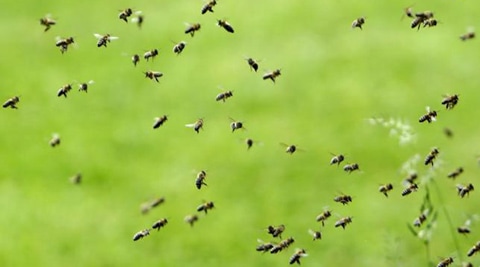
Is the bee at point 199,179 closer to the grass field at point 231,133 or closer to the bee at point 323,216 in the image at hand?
the bee at point 323,216

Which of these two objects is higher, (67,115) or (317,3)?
(317,3)

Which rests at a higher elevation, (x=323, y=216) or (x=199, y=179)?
(x=199, y=179)

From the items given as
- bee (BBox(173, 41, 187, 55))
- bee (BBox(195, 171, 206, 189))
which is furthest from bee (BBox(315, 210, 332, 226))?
bee (BBox(173, 41, 187, 55))

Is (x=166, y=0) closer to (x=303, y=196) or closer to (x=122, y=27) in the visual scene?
(x=122, y=27)

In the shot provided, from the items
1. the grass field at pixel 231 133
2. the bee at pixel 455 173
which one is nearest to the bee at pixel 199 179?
the bee at pixel 455 173

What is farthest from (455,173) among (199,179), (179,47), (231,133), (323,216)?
(231,133)

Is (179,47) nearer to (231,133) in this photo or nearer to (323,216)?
(323,216)

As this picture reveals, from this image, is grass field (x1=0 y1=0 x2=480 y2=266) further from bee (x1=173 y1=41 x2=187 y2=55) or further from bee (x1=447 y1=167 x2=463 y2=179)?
bee (x1=173 y1=41 x2=187 y2=55)

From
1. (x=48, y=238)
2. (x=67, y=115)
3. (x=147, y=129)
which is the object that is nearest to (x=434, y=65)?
(x=147, y=129)
